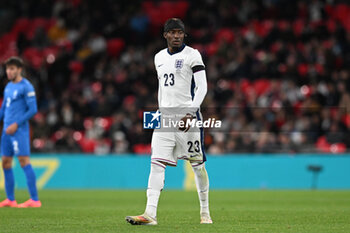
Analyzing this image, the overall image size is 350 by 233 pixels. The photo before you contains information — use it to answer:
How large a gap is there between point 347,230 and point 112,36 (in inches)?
816

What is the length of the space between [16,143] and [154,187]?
4.48 m

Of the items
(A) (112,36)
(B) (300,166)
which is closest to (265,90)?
(B) (300,166)

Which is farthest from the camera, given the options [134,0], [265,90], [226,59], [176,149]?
[134,0]

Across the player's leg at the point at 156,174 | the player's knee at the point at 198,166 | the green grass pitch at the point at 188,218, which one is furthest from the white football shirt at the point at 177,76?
the green grass pitch at the point at 188,218

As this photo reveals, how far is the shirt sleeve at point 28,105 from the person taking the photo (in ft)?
40.3

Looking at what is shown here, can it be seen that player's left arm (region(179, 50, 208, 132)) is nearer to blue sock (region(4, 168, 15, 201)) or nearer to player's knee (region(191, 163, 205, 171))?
player's knee (region(191, 163, 205, 171))

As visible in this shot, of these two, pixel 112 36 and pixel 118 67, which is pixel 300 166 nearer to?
pixel 118 67

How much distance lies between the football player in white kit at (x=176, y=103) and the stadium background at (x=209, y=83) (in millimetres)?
11675

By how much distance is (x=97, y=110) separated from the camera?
23.6 m

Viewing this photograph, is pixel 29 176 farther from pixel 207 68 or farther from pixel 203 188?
pixel 207 68

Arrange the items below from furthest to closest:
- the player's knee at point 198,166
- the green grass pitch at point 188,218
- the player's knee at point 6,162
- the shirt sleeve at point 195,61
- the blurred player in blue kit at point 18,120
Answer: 1. the player's knee at point 6,162
2. the blurred player in blue kit at point 18,120
3. the player's knee at point 198,166
4. the shirt sleeve at point 195,61
5. the green grass pitch at point 188,218

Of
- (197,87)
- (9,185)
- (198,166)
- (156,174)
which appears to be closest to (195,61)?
(197,87)

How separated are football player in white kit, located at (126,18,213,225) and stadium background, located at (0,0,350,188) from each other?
460 inches

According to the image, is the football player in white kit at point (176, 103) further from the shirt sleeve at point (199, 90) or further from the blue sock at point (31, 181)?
the blue sock at point (31, 181)
